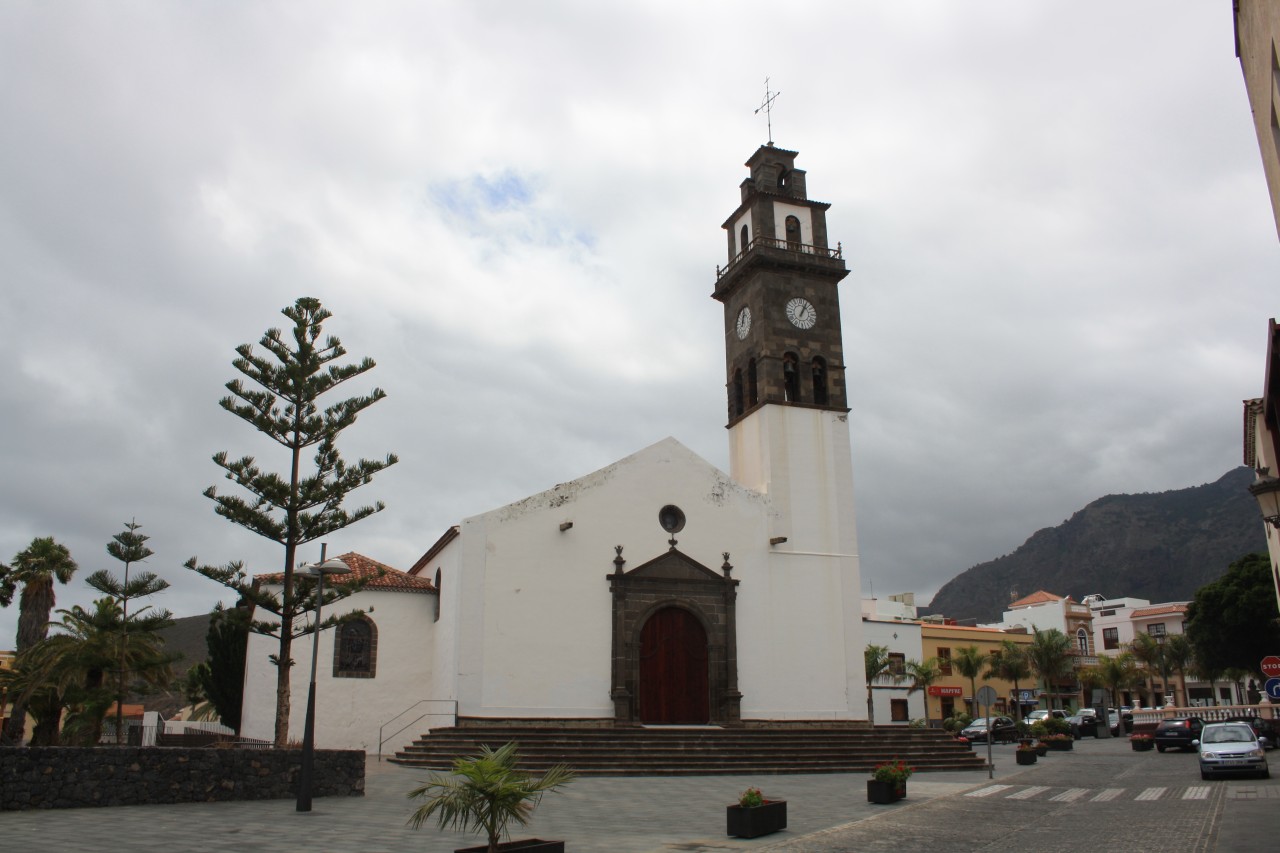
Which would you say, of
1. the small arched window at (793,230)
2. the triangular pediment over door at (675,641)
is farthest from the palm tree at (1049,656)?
the triangular pediment over door at (675,641)

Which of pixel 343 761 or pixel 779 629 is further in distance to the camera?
pixel 779 629

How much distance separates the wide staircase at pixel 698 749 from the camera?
69.2 ft

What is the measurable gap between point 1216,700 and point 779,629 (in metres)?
55.1

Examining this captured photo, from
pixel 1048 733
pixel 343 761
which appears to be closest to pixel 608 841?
pixel 343 761

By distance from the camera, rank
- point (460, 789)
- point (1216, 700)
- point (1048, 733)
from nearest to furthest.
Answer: point (460, 789)
point (1048, 733)
point (1216, 700)

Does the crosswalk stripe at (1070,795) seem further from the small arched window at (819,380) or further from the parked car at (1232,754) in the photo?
the small arched window at (819,380)

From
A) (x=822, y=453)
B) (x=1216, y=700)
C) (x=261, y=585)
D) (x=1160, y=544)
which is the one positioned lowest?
(x=1216, y=700)

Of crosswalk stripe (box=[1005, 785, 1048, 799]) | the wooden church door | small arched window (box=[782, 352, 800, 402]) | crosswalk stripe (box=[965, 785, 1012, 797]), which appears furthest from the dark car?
small arched window (box=[782, 352, 800, 402])

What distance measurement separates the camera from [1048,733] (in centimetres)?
3341

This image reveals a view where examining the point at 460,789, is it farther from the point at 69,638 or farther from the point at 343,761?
the point at 69,638

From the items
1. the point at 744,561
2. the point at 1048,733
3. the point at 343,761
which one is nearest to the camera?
the point at 343,761

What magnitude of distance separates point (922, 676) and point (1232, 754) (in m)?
30.0

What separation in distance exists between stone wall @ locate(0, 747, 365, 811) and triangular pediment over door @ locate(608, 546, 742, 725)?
32.4ft

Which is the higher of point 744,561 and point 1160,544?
point 1160,544
